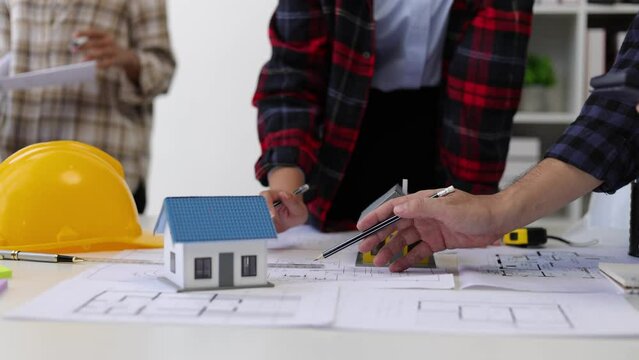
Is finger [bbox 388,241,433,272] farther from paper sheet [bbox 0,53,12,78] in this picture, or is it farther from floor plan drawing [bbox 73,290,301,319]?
paper sheet [bbox 0,53,12,78]

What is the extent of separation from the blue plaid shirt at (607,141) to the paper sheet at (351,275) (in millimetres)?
252

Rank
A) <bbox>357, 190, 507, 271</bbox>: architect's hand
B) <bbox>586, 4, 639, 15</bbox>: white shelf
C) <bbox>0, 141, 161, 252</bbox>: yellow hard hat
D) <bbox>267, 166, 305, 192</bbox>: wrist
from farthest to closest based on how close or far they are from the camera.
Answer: <bbox>586, 4, 639, 15</bbox>: white shelf → <bbox>267, 166, 305, 192</bbox>: wrist → <bbox>0, 141, 161, 252</bbox>: yellow hard hat → <bbox>357, 190, 507, 271</bbox>: architect's hand

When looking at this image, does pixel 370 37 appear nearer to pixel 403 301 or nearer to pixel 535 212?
pixel 535 212

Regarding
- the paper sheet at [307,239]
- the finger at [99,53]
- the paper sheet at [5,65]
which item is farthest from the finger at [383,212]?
the paper sheet at [5,65]

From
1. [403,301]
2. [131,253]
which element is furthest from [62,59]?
[403,301]

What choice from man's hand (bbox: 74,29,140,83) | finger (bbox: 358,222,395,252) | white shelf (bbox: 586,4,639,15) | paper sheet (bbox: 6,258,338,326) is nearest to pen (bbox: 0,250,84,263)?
paper sheet (bbox: 6,258,338,326)

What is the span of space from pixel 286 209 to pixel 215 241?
1.27ft

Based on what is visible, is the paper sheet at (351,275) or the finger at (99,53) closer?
the paper sheet at (351,275)

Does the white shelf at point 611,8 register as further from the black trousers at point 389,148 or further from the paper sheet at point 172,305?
the paper sheet at point 172,305

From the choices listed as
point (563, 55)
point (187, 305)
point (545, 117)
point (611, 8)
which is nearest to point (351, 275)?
point (187, 305)

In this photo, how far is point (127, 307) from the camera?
0.75m

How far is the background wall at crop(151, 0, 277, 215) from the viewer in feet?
11.9

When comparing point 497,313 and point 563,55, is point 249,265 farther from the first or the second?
point 563,55

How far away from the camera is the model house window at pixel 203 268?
0.82 metres
